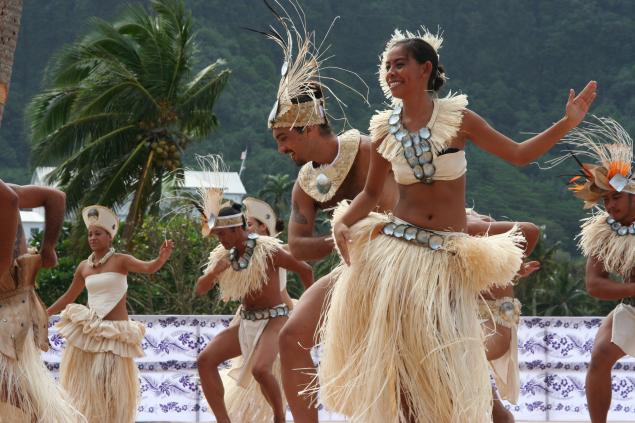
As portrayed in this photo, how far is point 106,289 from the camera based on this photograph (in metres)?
8.02

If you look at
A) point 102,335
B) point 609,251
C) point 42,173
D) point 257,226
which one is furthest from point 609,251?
point 42,173

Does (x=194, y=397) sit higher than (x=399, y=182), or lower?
lower

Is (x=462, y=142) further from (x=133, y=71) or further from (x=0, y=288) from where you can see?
(x=133, y=71)

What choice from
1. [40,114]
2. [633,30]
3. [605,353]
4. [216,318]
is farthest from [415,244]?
[633,30]

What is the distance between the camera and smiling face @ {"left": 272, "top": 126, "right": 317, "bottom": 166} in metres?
5.05

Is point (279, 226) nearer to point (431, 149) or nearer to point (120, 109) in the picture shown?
point (431, 149)

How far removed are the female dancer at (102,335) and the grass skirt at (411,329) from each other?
3.21m

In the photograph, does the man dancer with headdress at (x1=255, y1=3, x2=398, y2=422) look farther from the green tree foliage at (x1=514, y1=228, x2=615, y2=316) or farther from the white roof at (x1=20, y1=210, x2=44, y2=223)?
the white roof at (x1=20, y1=210, x2=44, y2=223)

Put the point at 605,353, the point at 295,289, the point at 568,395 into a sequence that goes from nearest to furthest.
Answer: the point at 605,353 → the point at 568,395 → the point at 295,289

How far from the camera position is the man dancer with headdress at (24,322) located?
4.72 metres

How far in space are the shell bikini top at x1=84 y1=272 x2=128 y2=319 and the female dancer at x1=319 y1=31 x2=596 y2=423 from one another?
3.76m

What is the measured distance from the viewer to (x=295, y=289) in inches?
1185

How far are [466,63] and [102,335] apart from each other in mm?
43749

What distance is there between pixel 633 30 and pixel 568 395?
41.9 metres
